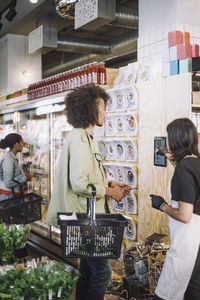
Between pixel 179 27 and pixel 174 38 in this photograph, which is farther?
pixel 179 27

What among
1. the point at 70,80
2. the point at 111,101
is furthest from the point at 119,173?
the point at 70,80

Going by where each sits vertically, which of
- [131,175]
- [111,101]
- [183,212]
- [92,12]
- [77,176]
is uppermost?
[92,12]

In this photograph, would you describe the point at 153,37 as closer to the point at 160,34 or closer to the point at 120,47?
the point at 160,34

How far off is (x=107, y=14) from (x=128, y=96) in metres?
1.94

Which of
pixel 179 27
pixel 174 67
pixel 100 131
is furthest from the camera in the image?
pixel 100 131

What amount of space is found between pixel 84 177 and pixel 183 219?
70 cm

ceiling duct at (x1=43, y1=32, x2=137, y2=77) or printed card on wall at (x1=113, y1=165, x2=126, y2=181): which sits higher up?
ceiling duct at (x1=43, y1=32, x2=137, y2=77)

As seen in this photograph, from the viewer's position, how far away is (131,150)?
3883 mm

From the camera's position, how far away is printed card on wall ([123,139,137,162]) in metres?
3.82

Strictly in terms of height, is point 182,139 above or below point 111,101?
below

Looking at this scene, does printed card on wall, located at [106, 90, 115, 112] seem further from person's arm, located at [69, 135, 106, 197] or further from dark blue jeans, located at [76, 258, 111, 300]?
dark blue jeans, located at [76, 258, 111, 300]

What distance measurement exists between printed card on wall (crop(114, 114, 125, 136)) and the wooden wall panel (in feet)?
0.87

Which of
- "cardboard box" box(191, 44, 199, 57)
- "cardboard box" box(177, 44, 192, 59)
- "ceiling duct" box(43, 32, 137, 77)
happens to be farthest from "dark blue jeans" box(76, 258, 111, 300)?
"ceiling duct" box(43, 32, 137, 77)

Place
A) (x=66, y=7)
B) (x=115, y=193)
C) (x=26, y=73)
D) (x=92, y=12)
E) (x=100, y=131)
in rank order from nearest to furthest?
(x=115, y=193)
(x=100, y=131)
(x=66, y=7)
(x=92, y=12)
(x=26, y=73)
